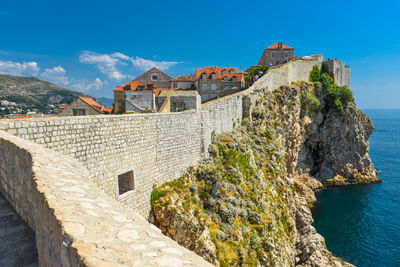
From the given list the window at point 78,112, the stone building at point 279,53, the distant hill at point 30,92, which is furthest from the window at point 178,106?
the distant hill at point 30,92

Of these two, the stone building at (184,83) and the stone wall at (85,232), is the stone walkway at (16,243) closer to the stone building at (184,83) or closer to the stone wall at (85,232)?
the stone wall at (85,232)

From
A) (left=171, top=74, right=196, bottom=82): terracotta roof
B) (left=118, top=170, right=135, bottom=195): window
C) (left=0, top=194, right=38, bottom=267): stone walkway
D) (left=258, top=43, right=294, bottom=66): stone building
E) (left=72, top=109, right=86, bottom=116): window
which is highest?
(left=258, top=43, right=294, bottom=66): stone building

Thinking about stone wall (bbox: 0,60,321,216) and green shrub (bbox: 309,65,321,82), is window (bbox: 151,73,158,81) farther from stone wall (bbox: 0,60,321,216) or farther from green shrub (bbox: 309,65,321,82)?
green shrub (bbox: 309,65,321,82)

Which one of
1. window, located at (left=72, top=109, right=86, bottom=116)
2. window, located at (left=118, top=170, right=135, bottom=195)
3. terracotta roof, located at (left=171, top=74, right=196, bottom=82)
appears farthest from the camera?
terracotta roof, located at (left=171, top=74, right=196, bottom=82)

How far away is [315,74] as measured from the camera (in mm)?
41188

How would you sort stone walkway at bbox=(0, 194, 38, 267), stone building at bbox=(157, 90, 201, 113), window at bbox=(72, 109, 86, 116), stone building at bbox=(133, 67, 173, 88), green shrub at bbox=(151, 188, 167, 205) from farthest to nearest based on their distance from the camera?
1. stone building at bbox=(133, 67, 173, 88)
2. window at bbox=(72, 109, 86, 116)
3. stone building at bbox=(157, 90, 201, 113)
4. green shrub at bbox=(151, 188, 167, 205)
5. stone walkway at bbox=(0, 194, 38, 267)

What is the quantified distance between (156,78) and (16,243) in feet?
118

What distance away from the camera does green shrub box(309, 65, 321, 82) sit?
134 ft

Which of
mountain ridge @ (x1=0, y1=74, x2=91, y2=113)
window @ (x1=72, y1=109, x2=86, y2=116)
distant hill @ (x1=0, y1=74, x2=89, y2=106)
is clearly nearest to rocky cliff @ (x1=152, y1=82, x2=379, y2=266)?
window @ (x1=72, y1=109, x2=86, y2=116)

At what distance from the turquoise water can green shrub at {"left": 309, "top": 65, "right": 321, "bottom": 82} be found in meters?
18.3

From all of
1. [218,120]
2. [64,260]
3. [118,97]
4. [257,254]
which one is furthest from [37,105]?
[64,260]

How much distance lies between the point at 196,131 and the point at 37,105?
3621 inches

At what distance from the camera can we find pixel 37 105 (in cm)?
8638

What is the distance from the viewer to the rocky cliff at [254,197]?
12.6 metres
